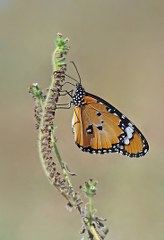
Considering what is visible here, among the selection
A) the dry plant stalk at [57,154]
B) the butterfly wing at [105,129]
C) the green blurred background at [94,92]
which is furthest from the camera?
the green blurred background at [94,92]

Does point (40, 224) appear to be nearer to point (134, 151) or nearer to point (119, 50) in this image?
point (134, 151)

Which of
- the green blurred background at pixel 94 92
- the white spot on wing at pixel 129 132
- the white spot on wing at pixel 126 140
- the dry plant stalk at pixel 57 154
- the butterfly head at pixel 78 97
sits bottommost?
the dry plant stalk at pixel 57 154

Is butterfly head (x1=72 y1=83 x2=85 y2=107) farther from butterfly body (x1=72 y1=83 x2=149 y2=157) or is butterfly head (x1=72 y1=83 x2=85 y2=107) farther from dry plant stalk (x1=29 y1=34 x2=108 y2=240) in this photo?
dry plant stalk (x1=29 y1=34 x2=108 y2=240)

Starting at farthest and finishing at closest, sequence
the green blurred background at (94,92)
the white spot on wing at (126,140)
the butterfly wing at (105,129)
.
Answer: the green blurred background at (94,92), the white spot on wing at (126,140), the butterfly wing at (105,129)

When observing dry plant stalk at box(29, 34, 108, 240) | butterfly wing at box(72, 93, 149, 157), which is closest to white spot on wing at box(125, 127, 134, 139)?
butterfly wing at box(72, 93, 149, 157)

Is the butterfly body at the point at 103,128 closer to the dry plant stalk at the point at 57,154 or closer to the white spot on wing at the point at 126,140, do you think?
the white spot on wing at the point at 126,140

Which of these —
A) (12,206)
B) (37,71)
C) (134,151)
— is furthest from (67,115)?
(134,151)

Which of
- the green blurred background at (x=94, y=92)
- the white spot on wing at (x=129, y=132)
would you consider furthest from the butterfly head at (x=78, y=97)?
the green blurred background at (x=94, y=92)
